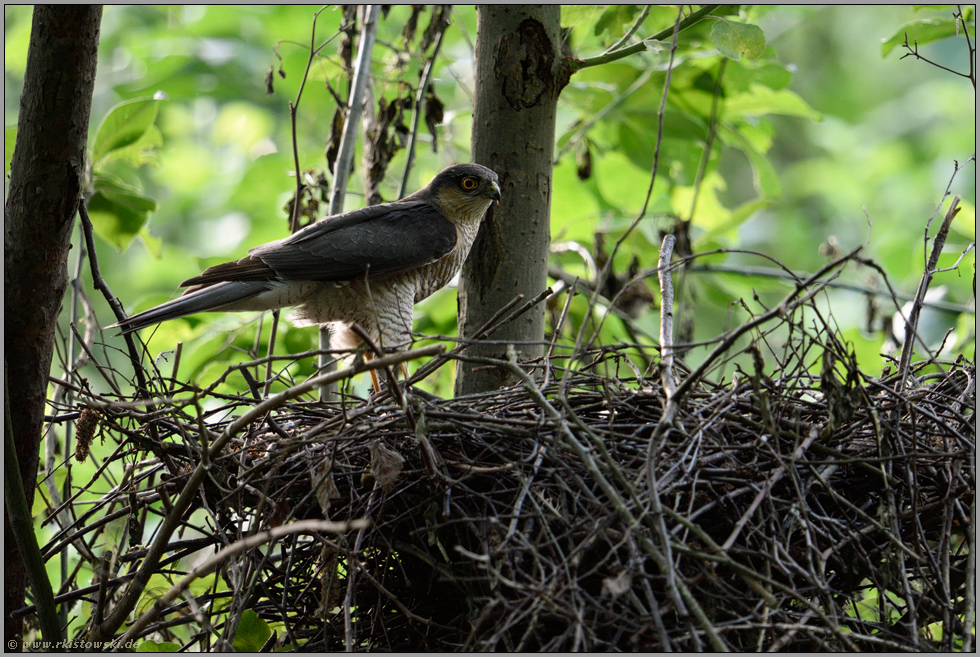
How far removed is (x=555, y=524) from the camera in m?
2.10

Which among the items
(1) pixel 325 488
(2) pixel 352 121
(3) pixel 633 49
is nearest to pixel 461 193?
(2) pixel 352 121

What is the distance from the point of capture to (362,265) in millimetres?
3609

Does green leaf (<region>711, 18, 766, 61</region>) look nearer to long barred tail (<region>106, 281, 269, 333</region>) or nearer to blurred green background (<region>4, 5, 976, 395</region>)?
blurred green background (<region>4, 5, 976, 395</region>)

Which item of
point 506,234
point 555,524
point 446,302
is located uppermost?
point 446,302

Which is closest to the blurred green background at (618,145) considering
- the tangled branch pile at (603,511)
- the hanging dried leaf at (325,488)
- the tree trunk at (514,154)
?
the tree trunk at (514,154)

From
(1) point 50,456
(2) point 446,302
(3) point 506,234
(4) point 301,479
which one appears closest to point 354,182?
(2) point 446,302

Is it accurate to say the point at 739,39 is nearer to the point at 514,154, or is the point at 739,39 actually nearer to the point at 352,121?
the point at 514,154

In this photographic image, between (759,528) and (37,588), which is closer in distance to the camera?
(759,528)

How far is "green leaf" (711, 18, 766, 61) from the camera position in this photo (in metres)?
2.91

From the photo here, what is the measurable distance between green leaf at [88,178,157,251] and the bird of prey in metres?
0.42

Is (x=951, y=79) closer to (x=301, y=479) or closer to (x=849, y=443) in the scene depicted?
(x=849, y=443)

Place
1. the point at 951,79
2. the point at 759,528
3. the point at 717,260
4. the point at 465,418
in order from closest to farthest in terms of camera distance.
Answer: the point at 759,528
the point at 465,418
the point at 717,260
the point at 951,79

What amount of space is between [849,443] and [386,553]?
1.46m

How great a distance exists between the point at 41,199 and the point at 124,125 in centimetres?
167
